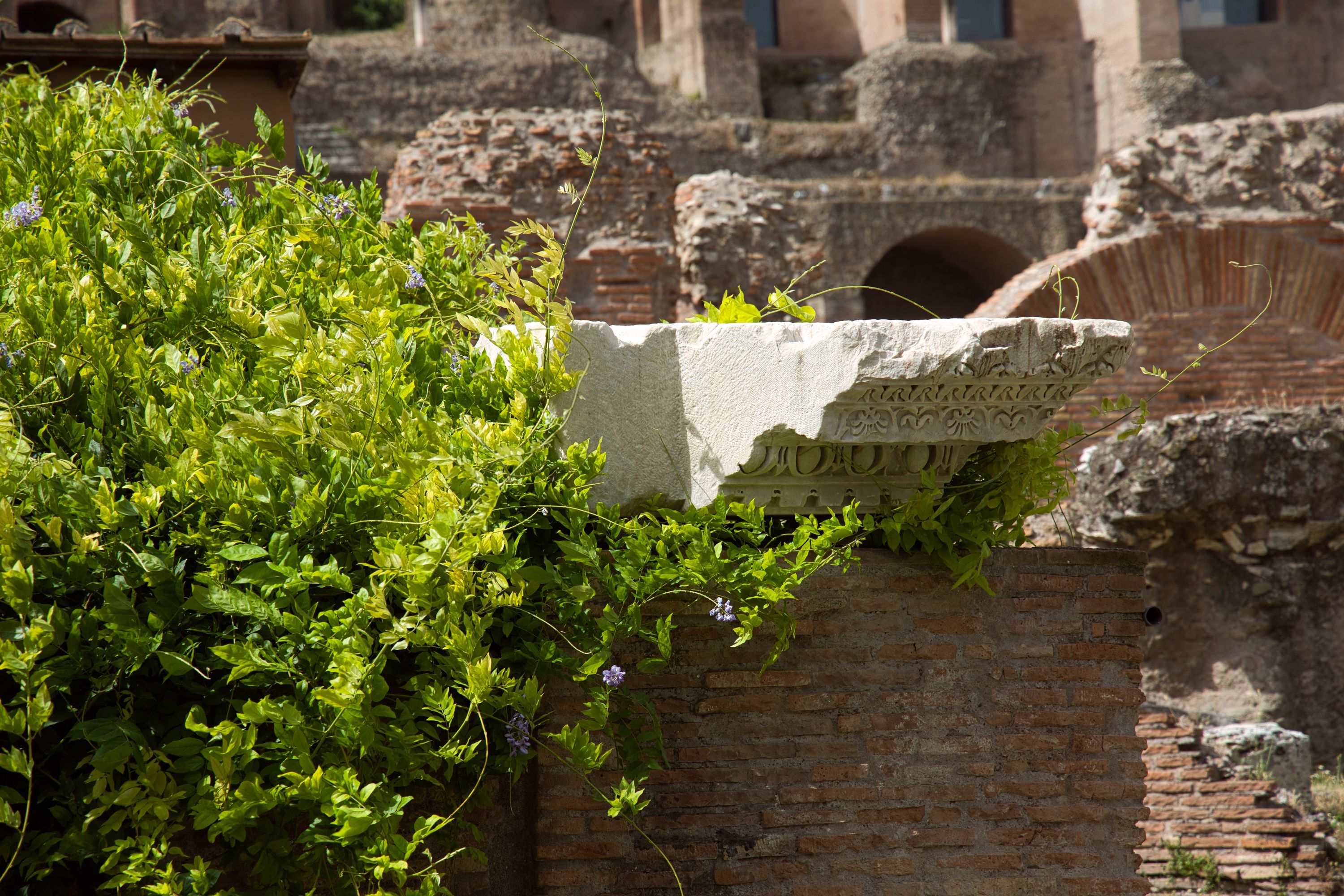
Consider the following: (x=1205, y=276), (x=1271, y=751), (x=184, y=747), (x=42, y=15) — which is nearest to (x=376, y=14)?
(x=42, y=15)

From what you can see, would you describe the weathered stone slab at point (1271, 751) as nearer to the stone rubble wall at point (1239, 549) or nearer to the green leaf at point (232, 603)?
the stone rubble wall at point (1239, 549)

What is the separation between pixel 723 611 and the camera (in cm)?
268

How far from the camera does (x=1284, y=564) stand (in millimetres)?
7535

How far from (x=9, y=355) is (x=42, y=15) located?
2134cm

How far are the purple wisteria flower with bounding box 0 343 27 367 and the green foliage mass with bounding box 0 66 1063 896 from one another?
0.04 feet

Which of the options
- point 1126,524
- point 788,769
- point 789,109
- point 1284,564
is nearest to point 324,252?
point 788,769

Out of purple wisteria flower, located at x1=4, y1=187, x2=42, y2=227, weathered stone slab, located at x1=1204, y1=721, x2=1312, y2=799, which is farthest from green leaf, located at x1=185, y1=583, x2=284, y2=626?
weathered stone slab, located at x1=1204, y1=721, x2=1312, y2=799

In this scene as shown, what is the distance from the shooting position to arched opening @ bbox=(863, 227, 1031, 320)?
63.0 ft

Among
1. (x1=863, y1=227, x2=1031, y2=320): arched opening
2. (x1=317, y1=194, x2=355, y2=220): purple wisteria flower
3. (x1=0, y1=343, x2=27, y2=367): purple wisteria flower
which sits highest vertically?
(x1=863, y1=227, x2=1031, y2=320): arched opening

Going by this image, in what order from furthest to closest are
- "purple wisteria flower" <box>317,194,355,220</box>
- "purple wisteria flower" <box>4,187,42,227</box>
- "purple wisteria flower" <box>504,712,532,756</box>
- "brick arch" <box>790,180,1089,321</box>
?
"brick arch" <box>790,180,1089,321</box>, "purple wisteria flower" <box>317,194,355,220</box>, "purple wisteria flower" <box>4,187,42,227</box>, "purple wisteria flower" <box>504,712,532,756</box>

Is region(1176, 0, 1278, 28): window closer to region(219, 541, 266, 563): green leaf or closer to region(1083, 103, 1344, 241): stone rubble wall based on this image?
region(1083, 103, 1344, 241): stone rubble wall

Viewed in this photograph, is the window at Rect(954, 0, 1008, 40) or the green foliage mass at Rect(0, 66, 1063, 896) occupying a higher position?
the window at Rect(954, 0, 1008, 40)

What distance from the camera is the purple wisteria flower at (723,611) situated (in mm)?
2617

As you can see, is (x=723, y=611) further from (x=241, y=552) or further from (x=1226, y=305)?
(x=1226, y=305)
